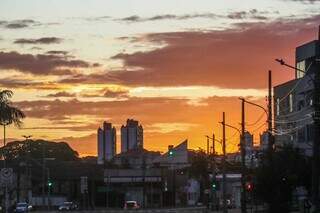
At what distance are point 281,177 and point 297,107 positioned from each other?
136ft

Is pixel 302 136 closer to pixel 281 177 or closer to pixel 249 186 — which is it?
pixel 249 186

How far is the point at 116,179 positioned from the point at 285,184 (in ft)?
316

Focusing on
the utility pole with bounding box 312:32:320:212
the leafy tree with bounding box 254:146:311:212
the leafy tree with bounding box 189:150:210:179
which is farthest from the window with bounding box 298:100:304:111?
the utility pole with bounding box 312:32:320:212

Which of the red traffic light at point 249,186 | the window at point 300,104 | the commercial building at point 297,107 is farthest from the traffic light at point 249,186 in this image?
the window at point 300,104

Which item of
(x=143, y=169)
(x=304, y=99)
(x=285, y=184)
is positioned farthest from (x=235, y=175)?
(x=285, y=184)

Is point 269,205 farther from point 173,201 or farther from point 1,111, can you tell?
point 173,201

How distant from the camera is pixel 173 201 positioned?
535 feet

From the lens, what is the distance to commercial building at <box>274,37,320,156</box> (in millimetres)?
93625

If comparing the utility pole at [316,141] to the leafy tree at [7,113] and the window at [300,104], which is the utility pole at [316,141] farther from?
the window at [300,104]

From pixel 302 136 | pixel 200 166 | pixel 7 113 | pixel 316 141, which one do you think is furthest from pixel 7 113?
pixel 200 166

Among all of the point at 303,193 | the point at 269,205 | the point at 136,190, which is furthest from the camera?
the point at 136,190

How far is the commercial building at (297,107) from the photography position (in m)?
93.6

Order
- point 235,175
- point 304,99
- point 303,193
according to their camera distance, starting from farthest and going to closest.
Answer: point 235,175 → point 304,99 → point 303,193

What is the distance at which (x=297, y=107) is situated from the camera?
10050 cm
